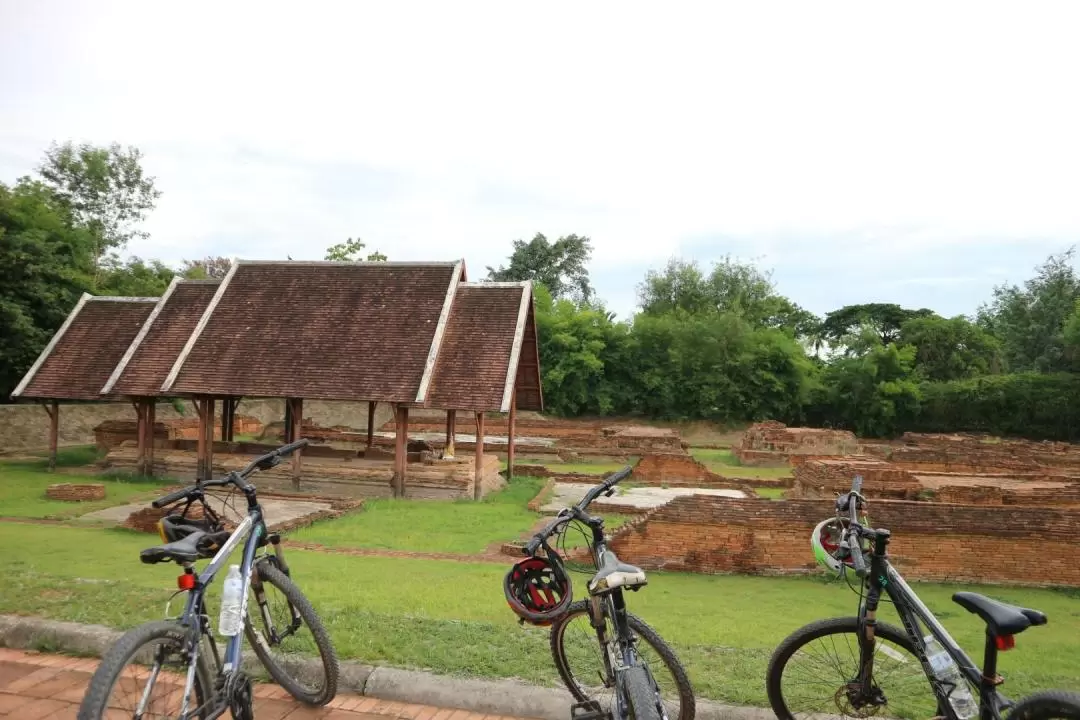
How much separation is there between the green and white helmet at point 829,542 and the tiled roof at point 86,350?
1853 cm

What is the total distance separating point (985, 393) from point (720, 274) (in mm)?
20086

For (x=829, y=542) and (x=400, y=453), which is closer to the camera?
(x=829, y=542)

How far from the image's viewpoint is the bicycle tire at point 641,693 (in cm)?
269

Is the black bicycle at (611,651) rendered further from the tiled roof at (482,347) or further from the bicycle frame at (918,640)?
Answer: the tiled roof at (482,347)

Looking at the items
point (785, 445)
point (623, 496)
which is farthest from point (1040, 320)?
point (623, 496)

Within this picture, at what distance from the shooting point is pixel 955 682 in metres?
2.89

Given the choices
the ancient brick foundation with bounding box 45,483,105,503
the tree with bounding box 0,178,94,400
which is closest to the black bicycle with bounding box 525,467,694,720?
the ancient brick foundation with bounding box 45,483,105,503

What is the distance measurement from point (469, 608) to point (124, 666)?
348 cm

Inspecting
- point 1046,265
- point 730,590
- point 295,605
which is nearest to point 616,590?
point 295,605

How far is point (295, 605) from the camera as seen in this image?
12.3ft

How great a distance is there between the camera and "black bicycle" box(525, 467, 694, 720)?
9.34 ft

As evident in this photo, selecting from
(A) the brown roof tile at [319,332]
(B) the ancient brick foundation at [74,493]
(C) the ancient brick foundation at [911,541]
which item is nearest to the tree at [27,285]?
(A) the brown roof tile at [319,332]

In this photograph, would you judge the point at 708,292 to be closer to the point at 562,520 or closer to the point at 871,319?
the point at 871,319

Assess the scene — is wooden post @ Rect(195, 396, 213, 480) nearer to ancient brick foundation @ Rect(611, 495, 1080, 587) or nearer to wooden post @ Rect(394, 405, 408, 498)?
wooden post @ Rect(394, 405, 408, 498)
